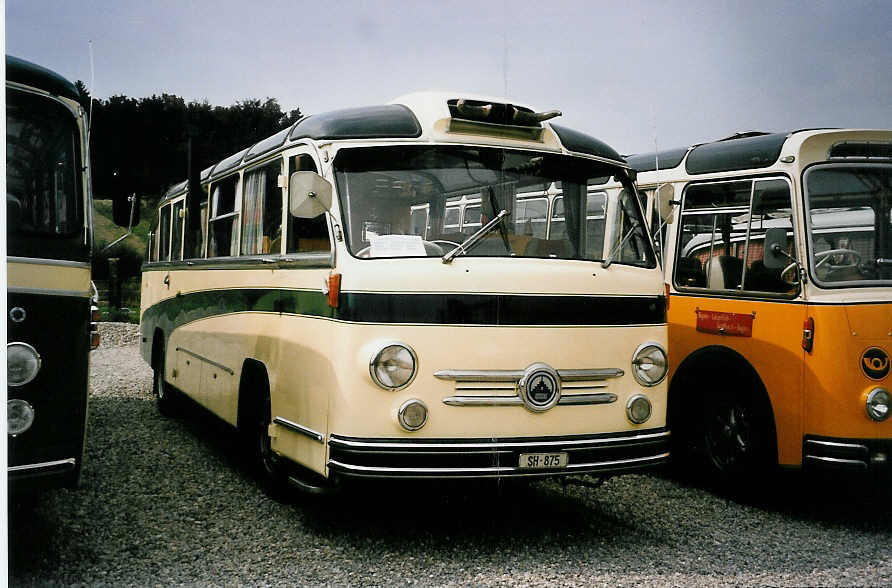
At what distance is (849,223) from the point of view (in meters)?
5.93

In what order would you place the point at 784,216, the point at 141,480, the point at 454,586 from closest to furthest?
the point at 454,586 < the point at 784,216 < the point at 141,480

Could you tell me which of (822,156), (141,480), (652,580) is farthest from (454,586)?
(822,156)

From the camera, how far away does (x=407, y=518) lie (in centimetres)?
578

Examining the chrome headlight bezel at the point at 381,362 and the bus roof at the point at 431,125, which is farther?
the bus roof at the point at 431,125

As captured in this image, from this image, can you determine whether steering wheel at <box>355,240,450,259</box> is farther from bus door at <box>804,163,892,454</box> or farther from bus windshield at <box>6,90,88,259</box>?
bus door at <box>804,163,892,454</box>

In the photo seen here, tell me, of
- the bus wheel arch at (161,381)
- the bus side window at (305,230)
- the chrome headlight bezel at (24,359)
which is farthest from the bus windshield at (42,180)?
the bus wheel arch at (161,381)

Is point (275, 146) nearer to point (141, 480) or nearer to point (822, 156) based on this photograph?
point (141, 480)

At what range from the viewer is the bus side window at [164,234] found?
987 centimetres

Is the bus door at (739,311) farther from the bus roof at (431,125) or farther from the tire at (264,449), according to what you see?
the tire at (264,449)

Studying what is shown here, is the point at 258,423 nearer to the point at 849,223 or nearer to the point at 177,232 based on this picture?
the point at 177,232

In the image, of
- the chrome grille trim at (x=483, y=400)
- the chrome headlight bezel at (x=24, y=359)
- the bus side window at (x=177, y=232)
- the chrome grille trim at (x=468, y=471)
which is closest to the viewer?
the chrome headlight bezel at (x=24, y=359)

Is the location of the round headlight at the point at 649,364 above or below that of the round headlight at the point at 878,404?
above

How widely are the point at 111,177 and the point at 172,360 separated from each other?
3.21 m

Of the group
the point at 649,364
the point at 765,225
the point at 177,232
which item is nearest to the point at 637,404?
the point at 649,364
